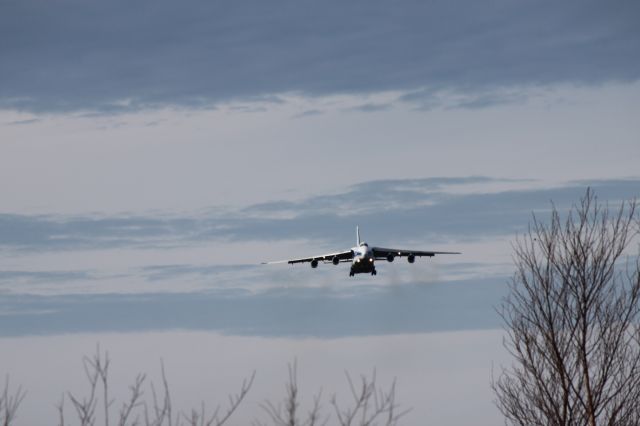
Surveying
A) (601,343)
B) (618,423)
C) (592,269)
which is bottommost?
(618,423)

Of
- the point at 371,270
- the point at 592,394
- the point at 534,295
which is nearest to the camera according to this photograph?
the point at 592,394

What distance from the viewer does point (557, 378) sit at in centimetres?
2680

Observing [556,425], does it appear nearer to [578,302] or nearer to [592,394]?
[592,394]

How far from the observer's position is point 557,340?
26875mm

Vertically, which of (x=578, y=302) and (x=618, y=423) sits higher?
(x=578, y=302)

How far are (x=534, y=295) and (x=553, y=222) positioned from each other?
223cm

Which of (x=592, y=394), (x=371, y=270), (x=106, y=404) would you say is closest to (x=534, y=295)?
(x=592, y=394)

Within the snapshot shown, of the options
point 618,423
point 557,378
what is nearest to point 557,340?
point 557,378

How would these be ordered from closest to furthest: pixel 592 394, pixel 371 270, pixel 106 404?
pixel 106 404, pixel 592 394, pixel 371 270

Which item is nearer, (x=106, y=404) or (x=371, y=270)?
(x=106, y=404)

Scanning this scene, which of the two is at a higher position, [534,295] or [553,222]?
[553,222]

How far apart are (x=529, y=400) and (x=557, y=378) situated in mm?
1556

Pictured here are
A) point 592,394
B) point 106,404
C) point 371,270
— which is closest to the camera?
point 106,404

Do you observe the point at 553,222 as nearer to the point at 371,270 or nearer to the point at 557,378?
the point at 557,378
